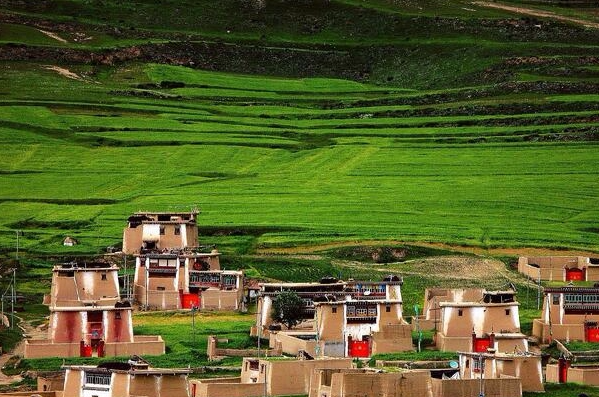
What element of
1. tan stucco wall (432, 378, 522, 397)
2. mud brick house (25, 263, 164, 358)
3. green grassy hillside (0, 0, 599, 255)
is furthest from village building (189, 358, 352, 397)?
green grassy hillside (0, 0, 599, 255)

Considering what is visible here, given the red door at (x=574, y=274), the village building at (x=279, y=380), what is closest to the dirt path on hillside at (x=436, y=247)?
the red door at (x=574, y=274)

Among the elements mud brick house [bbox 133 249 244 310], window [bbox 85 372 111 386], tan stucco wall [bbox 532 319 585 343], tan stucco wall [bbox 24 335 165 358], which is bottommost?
window [bbox 85 372 111 386]

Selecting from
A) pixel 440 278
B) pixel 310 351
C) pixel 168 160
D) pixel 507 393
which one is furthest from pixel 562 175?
pixel 507 393

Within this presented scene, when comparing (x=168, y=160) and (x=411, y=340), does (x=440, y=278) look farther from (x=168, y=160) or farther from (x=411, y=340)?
(x=168, y=160)

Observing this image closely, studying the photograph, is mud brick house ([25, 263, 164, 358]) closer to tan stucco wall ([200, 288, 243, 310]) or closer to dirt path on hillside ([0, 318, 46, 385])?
dirt path on hillside ([0, 318, 46, 385])

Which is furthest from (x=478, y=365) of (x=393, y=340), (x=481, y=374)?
(x=393, y=340)

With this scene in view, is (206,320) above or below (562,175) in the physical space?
below
